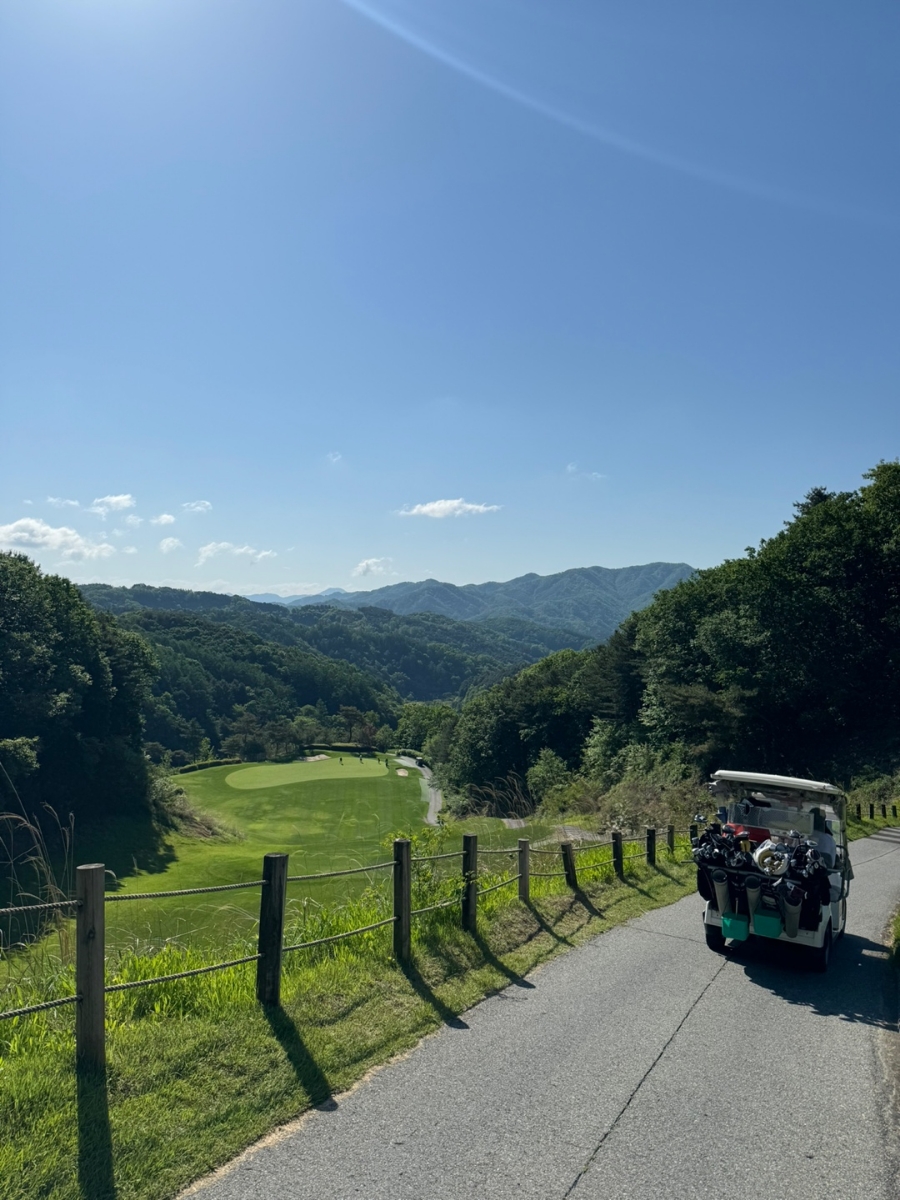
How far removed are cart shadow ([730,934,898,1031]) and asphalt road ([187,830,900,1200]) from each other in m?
0.05

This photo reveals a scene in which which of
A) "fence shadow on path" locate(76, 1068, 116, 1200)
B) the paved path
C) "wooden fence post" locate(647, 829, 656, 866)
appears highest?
"fence shadow on path" locate(76, 1068, 116, 1200)

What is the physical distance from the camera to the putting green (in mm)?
67875

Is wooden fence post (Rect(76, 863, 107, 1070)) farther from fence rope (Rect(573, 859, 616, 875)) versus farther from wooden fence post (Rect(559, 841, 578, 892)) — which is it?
fence rope (Rect(573, 859, 616, 875))

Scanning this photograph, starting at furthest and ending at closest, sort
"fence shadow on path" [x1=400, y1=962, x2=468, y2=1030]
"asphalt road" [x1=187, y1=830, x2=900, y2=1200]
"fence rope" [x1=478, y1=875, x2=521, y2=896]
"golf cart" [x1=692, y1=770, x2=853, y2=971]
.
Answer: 1. "fence rope" [x1=478, y1=875, x2=521, y2=896]
2. "golf cart" [x1=692, y1=770, x2=853, y2=971]
3. "fence shadow on path" [x1=400, y1=962, x2=468, y2=1030]
4. "asphalt road" [x1=187, y1=830, x2=900, y2=1200]

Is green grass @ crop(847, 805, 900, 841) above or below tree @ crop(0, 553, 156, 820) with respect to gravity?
below

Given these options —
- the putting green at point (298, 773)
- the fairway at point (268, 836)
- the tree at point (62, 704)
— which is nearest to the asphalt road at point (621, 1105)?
the fairway at point (268, 836)

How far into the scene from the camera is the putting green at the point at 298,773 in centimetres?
6788

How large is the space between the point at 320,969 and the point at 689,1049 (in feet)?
11.0

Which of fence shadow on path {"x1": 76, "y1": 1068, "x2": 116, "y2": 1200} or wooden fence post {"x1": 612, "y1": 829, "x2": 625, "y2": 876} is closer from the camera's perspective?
fence shadow on path {"x1": 76, "y1": 1068, "x2": 116, "y2": 1200}

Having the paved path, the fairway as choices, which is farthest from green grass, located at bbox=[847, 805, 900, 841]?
the paved path

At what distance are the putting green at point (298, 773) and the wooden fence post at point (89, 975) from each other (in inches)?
2486

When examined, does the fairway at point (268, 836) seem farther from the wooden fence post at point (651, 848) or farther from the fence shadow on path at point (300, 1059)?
the wooden fence post at point (651, 848)

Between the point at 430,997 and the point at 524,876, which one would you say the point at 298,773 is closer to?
the point at 524,876

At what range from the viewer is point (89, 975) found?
4.66 meters
